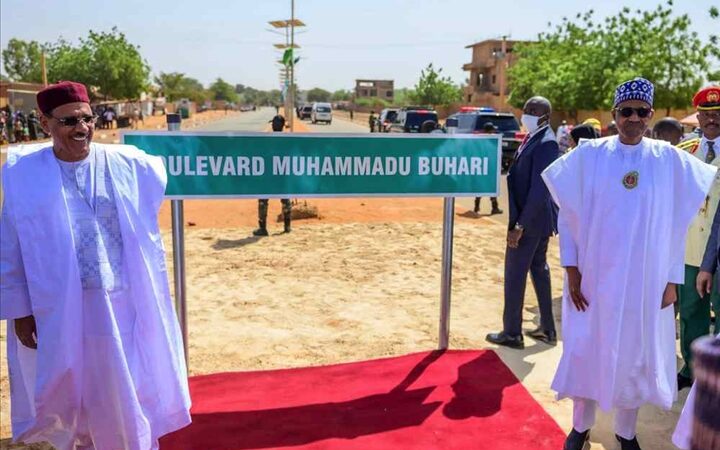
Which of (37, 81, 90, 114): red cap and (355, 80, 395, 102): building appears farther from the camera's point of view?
(355, 80, 395, 102): building

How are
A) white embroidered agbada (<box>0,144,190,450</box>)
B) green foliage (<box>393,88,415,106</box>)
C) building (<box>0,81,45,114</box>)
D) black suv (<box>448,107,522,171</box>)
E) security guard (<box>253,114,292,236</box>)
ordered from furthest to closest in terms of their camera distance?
green foliage (<box>393,88,415,106</box>) < building (<box>0,81,45,114</box>) < black suv (<box>448,107,522,171</box>) < security guard (<box>253,114,292,236</box>) < white embroidered agbada (<box>0,144,190,450</box>)

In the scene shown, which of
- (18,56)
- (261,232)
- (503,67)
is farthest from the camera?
(18,56)

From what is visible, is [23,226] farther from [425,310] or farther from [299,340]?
[425,310]

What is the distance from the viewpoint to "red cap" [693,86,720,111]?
3.83 metres

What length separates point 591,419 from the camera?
3.19 meters

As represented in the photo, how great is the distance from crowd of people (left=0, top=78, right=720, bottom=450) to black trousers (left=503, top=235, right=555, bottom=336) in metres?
1.30

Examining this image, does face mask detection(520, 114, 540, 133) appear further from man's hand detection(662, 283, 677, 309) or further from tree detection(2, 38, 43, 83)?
tree detection(2, 38, 43, 83)

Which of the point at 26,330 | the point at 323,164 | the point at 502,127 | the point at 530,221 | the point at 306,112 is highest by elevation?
the point at 306,112

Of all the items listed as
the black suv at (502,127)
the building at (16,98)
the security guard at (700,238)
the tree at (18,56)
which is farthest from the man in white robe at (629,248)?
the tree at (18,56)

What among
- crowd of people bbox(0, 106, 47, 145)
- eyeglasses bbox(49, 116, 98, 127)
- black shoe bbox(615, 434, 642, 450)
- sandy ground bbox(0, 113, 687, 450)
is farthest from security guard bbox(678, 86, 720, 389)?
crowd of people bbox(0, 106, 47, 145)

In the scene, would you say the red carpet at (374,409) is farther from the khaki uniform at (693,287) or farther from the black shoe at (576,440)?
the khaki uniform at (693,287)

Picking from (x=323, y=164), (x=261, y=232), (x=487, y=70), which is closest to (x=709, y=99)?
(x=323, y=164)

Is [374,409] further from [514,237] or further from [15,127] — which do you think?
[15,127]

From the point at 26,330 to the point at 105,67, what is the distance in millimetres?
49482
